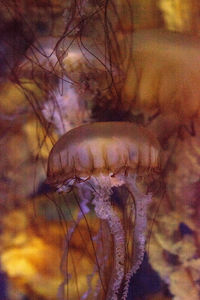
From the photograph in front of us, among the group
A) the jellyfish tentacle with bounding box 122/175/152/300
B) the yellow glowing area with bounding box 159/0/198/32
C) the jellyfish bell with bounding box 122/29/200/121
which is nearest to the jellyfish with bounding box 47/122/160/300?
the jellyfish tentacle with bounding box 122/175/152/300

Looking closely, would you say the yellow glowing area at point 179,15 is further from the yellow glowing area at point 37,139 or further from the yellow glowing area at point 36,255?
the yellow glowing area at point 36,255

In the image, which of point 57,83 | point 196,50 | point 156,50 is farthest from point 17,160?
point 196,50

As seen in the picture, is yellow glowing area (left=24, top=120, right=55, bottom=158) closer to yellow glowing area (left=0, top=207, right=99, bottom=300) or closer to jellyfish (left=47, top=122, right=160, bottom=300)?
jellyfish (left=47, top=122, right=160, bottom=300)

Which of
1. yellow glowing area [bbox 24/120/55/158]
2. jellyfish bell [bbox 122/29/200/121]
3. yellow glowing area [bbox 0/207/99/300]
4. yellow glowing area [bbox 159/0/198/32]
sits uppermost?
yellow glowing area [bbox 159/0/198/32]

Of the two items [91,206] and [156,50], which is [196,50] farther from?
[91,206]

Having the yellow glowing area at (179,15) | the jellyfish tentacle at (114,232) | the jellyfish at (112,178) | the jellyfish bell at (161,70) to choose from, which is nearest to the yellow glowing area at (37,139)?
the jellyfish at (112,178)

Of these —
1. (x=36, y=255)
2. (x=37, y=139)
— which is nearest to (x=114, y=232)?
(x=36, y=255)

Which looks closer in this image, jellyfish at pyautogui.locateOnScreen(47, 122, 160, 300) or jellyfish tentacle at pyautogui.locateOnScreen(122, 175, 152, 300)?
jellyfish at pyautogui.locateOnScreen(47, 122, 160, 300)

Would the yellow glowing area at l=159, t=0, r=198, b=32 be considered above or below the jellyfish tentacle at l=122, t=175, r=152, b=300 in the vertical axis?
above
